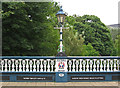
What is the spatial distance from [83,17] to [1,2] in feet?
79.1

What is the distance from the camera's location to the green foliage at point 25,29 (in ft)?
45.0

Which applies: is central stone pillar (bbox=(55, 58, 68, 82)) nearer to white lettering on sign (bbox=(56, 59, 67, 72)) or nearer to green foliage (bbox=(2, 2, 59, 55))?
white lettering on sign (bbox=(56, 59, 67, 72))

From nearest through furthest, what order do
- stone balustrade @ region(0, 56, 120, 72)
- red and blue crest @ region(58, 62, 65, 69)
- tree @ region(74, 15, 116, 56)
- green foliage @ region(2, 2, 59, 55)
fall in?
red and blue crest @ region(58, 62, 65, 69)
stone balustrade @ region(0, 56, 120, 72)
green foliage @ region(2, 2, 59, 55)
tree @ region(74, 15, 116, 56)

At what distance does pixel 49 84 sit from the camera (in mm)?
Result: 9328

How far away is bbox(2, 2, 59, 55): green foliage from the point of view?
1370 cm

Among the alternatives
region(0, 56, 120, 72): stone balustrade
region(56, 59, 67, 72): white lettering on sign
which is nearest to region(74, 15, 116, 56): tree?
region(0, 56, 120, 72): stone balustrade

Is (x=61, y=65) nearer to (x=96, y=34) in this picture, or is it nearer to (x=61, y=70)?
(x=61, y=70)

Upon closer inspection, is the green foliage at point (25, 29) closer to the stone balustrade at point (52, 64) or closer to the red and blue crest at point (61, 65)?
the stone balustrade at point (52, 64)

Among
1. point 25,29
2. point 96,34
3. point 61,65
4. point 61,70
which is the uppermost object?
point 96,34

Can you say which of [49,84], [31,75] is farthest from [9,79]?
[49,84]

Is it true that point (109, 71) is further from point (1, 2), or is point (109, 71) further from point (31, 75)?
point (1, 2)

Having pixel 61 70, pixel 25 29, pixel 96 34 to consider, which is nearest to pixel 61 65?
pixel 61 70

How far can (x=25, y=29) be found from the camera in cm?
1457

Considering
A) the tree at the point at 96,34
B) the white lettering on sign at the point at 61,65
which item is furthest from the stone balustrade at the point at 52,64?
the tree at the point at 96,34
